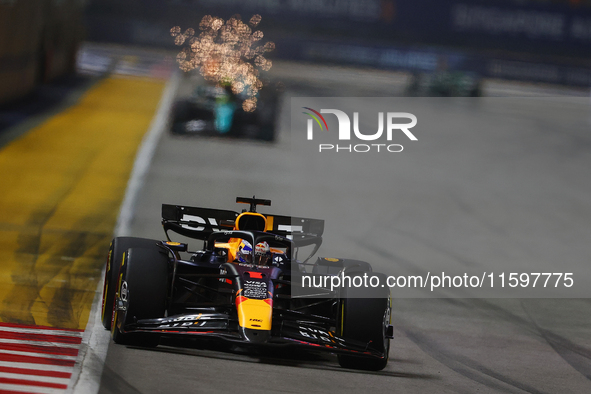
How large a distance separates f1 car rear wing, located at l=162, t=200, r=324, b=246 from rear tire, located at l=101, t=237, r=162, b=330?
128 centimetres

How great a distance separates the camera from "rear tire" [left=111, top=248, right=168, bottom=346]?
25.2 ft

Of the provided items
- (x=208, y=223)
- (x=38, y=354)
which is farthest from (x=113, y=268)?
(x=208, y=223)

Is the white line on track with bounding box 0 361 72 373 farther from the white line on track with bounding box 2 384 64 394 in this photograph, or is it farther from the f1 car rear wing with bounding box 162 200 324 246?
the f1 car rear wing with bounding box 162 200 324 246

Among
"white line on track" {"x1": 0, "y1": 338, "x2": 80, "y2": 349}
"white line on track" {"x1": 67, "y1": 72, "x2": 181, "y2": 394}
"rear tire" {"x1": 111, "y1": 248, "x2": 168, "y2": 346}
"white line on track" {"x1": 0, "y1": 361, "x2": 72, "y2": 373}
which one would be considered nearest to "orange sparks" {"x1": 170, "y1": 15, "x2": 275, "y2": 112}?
"white line on track" {"x1": 67, "y1": 72, "x2": 181, "y2": 394}

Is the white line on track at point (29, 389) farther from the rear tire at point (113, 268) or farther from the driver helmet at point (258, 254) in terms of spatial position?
the driver helmet at point (258, 254)

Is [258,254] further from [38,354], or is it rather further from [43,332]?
[38,354]

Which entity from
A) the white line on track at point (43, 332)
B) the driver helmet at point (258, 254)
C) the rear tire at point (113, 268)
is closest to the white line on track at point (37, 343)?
the white line on track at point (43, 332)

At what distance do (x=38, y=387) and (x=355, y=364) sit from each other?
2.97 m

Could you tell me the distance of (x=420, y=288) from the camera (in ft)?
40.3

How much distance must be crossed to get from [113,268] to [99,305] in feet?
3.97

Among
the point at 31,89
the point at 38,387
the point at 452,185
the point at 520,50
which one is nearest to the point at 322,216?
the point at 452,185

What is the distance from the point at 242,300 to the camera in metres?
7.58

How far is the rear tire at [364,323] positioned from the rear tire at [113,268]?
1.94 meters

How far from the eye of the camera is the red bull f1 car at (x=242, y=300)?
7445 mm
